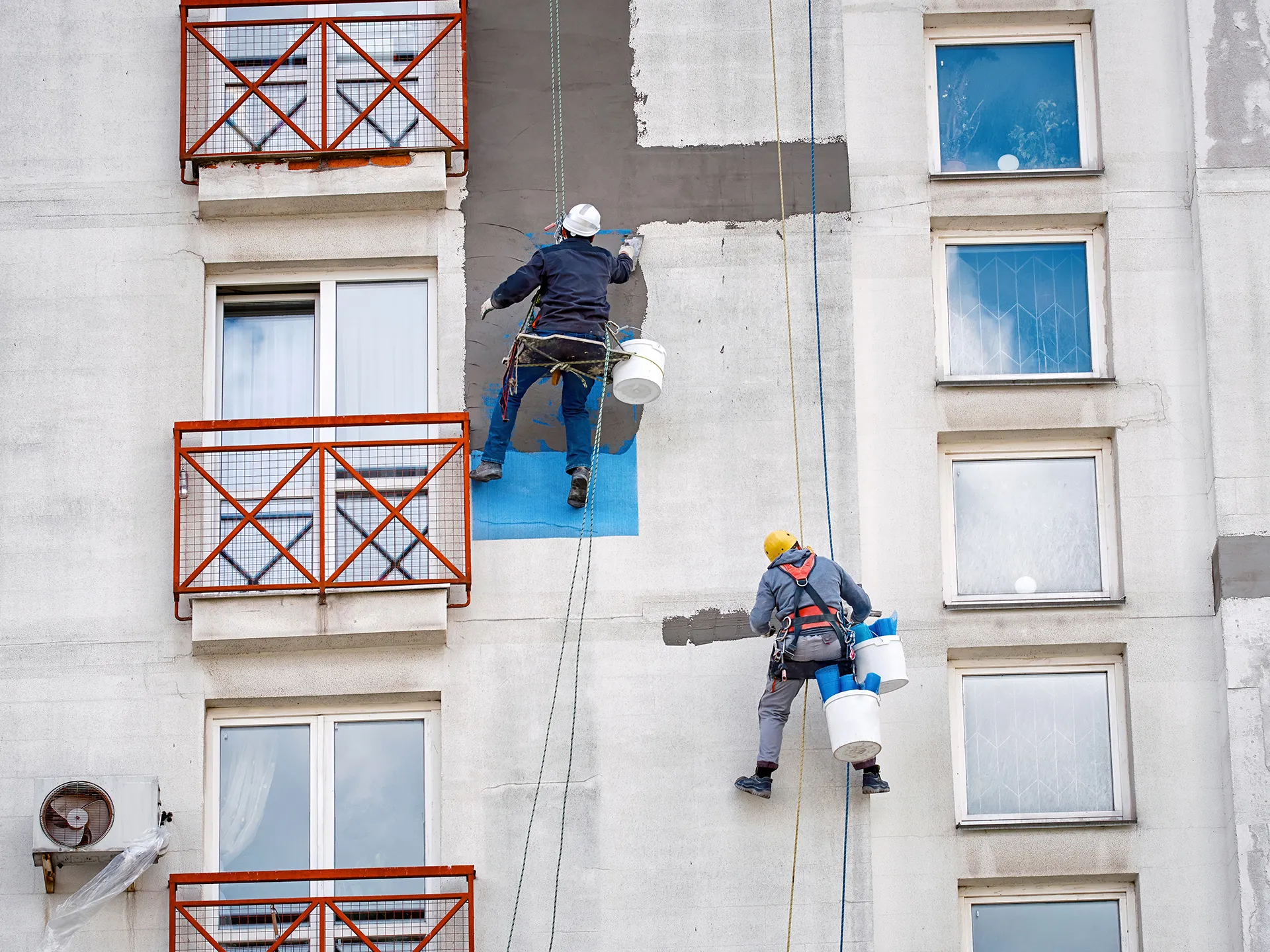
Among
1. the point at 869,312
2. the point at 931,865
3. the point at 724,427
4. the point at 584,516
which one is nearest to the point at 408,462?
the point at 584,516

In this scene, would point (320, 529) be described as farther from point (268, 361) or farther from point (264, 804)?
point (264, 804)

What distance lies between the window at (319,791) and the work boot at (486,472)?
64.9 inches

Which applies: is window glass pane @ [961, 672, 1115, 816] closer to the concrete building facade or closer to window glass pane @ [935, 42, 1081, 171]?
the concrete building facade

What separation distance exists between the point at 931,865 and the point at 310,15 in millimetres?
7856

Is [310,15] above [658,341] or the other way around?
above

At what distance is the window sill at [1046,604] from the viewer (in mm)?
14617

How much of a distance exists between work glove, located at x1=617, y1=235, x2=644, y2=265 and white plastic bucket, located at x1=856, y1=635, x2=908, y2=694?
3326 millimetres

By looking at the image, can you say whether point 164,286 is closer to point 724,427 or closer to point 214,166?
point 214,166

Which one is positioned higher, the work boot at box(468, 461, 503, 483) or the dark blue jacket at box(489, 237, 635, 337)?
the dark blue jacket at box(489, 237, 635, 337)

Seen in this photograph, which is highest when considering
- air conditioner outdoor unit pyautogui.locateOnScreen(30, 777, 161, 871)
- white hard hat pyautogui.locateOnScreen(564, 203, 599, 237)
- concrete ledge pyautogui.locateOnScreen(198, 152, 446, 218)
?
concrete ledge pyautogui.locateOnScreen(198, 152, 446, 218)

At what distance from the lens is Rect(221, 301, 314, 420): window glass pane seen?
15.5 meters

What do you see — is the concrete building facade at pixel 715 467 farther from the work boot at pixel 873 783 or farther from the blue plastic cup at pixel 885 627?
the blue plastic cup at pixel 885 627

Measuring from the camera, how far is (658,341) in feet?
50.1

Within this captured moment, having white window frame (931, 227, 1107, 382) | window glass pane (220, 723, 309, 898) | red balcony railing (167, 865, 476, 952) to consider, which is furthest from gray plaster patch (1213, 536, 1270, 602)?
window glass pane (220, 723, 309, 898)
